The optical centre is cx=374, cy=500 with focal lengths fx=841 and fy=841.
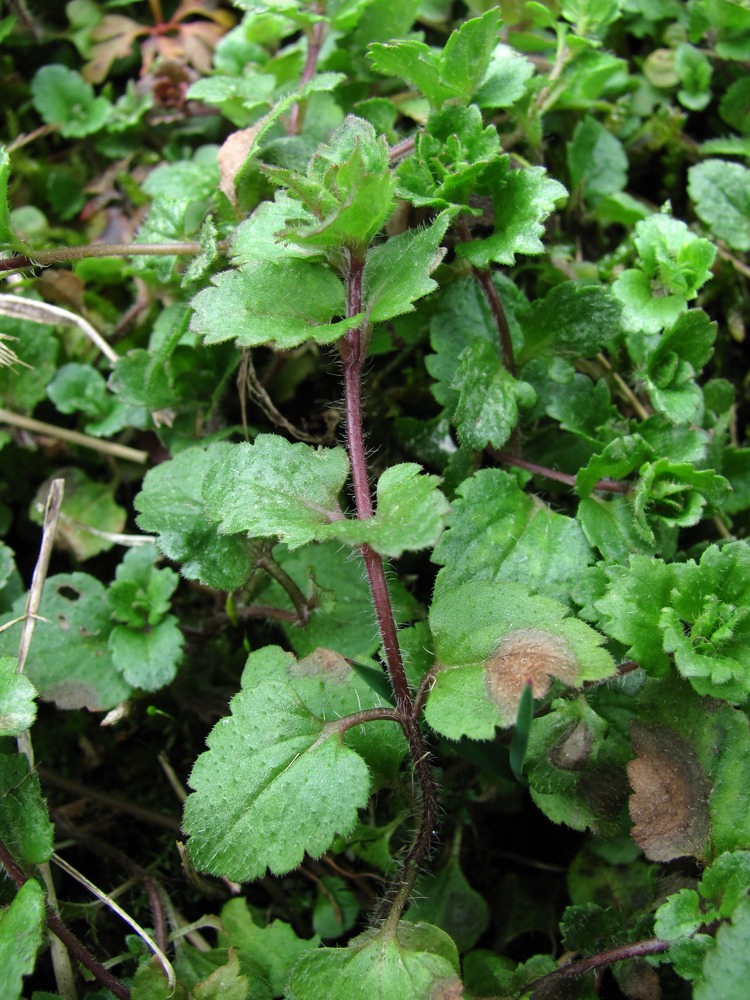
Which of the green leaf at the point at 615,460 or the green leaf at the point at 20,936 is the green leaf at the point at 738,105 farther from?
the green leaf at the point at 20,936

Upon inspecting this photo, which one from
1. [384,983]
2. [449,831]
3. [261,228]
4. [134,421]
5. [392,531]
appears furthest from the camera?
[134,421]

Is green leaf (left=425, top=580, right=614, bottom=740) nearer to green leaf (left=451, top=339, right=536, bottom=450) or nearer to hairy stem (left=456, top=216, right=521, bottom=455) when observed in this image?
green leaf (left=451, top=339, right=536, bottom=450)

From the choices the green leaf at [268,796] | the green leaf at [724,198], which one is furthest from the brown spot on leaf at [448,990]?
the green leaf at [724,198]

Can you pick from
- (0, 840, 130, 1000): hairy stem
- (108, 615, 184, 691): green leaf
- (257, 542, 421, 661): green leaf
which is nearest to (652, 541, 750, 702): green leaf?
(257, 542, 421, 661): green leaf

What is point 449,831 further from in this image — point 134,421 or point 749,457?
point 134,421

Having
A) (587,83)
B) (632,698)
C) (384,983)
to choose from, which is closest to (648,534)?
(632,698)

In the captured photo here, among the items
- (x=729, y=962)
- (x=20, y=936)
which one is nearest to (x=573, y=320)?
(x=729, y=962)
